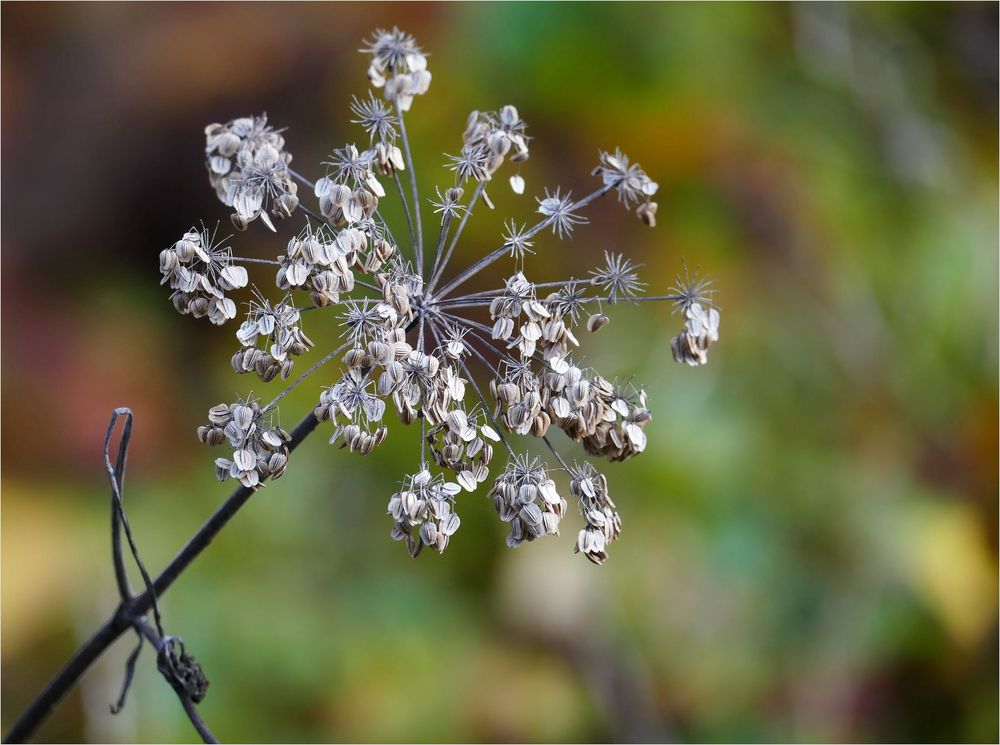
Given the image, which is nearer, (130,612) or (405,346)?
(405,346)

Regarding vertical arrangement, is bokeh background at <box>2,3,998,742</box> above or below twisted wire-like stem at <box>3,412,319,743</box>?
above

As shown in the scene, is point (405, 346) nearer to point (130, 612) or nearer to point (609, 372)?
point (130, 612)

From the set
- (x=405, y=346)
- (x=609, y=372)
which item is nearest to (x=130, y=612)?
(x=405, y=346)

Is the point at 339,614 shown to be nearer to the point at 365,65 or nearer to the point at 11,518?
the point at 11,518

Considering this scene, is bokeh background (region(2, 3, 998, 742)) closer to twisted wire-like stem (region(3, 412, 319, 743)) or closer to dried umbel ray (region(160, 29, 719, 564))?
twisted wire-like stem (region(3, 412, 319, 743))

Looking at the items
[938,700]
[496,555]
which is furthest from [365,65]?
[938,700]

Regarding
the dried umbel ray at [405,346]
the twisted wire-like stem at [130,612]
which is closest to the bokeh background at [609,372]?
the twisted wire-like stem at [130,612]

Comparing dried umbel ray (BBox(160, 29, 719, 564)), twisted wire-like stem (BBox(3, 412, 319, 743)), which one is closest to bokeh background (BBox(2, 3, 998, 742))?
twisted wire-like stem (BBox(3, 412, 319, 743))

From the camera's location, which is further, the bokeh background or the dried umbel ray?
the bokeh background
